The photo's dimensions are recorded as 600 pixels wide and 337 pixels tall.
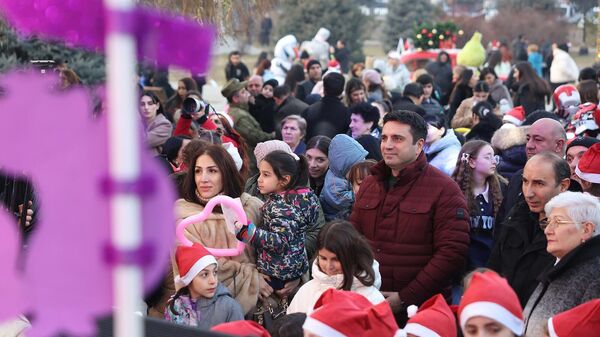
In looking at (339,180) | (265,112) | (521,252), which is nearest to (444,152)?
(339,180)

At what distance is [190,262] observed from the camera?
497 cm

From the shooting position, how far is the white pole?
56.8 inches

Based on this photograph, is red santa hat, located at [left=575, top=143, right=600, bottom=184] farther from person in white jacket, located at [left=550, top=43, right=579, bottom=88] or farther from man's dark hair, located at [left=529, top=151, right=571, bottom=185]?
person in white jacket, located at [left=550, top=43, right=579, bottom=88]

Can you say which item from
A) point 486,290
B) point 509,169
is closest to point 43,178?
point 486,290

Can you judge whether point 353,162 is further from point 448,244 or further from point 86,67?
point 86,67

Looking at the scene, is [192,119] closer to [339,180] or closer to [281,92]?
[339,180]

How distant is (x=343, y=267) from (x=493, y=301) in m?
1.75

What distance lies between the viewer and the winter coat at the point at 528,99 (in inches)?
523

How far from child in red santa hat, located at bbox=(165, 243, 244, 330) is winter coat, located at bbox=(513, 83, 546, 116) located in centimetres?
887

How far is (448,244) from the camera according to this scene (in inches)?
211

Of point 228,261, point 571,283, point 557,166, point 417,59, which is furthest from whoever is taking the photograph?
point 417,59

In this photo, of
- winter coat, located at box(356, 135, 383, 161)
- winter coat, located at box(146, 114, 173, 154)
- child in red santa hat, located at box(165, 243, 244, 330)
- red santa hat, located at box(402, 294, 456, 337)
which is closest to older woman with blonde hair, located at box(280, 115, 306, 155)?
winter coat, located at box(356, 135, 383, 161)

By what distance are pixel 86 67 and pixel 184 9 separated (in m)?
3.50

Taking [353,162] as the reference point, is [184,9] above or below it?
above
